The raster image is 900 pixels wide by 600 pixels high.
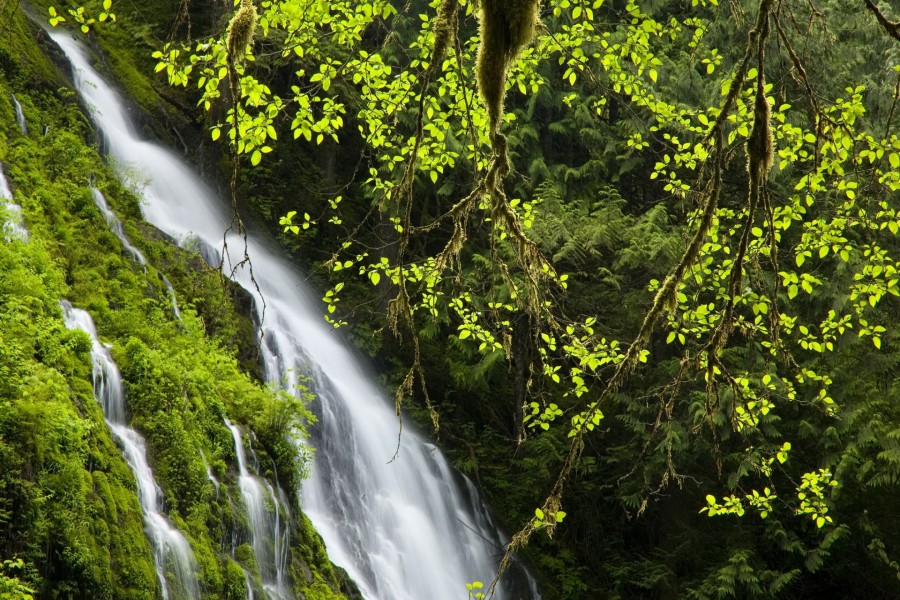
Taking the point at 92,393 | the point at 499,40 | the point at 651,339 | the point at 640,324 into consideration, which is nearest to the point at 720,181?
the point at 499,40

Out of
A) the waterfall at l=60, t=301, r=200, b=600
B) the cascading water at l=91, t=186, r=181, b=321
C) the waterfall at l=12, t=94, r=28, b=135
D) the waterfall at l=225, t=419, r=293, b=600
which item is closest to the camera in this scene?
the waterfall at l=60, t=301, r=200, b=600

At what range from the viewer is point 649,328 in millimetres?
2768

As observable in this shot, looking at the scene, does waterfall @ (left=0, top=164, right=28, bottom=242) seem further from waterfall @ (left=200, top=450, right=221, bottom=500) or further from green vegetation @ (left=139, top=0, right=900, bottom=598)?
waterfall @ (left=200, top=450, right=221, bottom=500)

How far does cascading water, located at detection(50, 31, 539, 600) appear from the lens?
978 centimetres

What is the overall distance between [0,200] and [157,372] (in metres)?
2.12

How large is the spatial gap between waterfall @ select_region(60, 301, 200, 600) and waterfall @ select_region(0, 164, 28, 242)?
29.7 inches

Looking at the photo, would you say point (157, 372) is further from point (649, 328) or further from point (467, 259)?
point (467, 259)

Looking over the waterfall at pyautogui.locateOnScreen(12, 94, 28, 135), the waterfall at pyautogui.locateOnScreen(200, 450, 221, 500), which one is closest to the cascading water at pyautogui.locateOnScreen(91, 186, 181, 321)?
the waterfall at pyautogui.locateOnScreen(12, 94, 28, 135)

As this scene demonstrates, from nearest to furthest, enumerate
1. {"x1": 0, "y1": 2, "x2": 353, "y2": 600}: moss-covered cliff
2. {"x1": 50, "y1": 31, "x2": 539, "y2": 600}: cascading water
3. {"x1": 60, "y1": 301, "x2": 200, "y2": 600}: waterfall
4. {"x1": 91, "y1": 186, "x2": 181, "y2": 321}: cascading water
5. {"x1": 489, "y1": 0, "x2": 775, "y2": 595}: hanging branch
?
{"x1": 489, "y1": 0, "x2": 775, "y2": 595}: hanging branch < {"x1": 0, "y1": 2, "x2": 353, "y2": 600}: moss-covered cliff < {"x1": 60, "y1": 301, "x2": 200, "y2": 600}: waterfall < {"x1": 91, "y1": 186, "x2": 181, "y2": 321}: cascading water < {"x1": 50, "y1": 31, "x2": 539, "y2": 600}: cascading water

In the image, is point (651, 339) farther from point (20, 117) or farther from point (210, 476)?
point (20, 117)

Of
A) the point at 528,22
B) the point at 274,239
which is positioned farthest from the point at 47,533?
the point at 274,239

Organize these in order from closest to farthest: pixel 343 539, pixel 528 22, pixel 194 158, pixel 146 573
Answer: pixel 528 22, pixel 146 573, pixel 343 539, pixel 194 158

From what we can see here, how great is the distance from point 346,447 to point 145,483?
15.2 ft

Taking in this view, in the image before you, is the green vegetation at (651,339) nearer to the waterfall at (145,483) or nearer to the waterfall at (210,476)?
the waterfall at (210,476)
